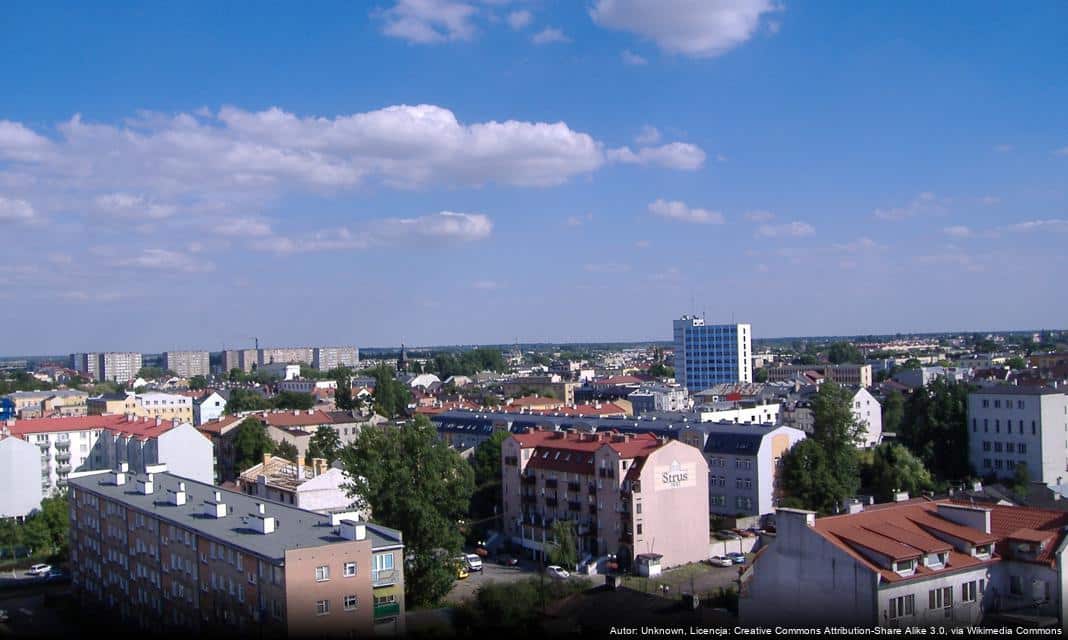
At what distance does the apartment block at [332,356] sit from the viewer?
160 m

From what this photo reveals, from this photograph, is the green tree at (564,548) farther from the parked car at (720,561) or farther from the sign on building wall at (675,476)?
the parked car at (720,561)

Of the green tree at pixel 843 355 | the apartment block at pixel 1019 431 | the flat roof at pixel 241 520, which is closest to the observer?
the flat roof at pixel 241 520

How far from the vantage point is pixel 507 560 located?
2491 centimetres

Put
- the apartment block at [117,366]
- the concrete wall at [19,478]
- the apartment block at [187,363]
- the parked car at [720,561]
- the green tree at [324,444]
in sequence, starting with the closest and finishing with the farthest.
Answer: the parked car at [720,561] < the concrete wall at [19,478] < the green tree at [324,444] < the apartment block at [117,366] < the apartment block at [187,363]

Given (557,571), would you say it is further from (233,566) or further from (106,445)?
(106,445)

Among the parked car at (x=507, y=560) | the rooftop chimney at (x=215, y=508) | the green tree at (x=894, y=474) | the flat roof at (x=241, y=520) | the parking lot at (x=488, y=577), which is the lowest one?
the parked car at (x=507, y=560)

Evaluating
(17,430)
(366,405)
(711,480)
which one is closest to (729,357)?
(366,405)

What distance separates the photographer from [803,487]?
26734mm

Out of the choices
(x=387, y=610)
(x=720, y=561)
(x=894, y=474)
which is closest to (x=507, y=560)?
(x=720, y=561)

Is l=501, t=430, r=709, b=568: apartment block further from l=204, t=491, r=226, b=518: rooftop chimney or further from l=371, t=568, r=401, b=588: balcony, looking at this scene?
l=204, t=491, r=226, b=518: rooftop chimney

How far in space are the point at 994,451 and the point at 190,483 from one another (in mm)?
25225

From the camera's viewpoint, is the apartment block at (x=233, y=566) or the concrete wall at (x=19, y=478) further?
the concrete wall at (x=19, y=478)

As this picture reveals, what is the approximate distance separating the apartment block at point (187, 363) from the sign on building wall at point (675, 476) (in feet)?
454

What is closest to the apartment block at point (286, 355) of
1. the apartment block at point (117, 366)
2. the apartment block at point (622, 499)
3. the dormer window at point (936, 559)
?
the apartment block at point (117, 366)
